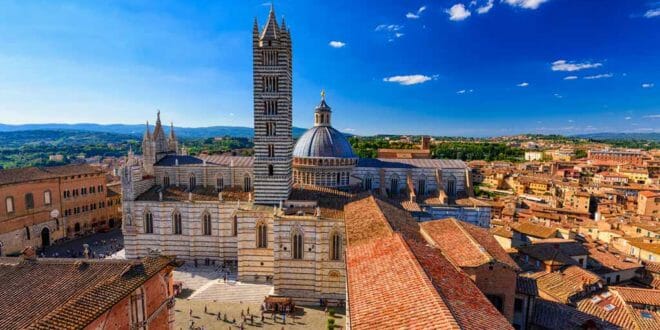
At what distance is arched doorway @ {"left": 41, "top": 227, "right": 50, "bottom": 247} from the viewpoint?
41.9m

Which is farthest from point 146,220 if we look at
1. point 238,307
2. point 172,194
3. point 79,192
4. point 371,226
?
point 371,226

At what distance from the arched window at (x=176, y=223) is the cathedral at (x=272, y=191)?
98 mm

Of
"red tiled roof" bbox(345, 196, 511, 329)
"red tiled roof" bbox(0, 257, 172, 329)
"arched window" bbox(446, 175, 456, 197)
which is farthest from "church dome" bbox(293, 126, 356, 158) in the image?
"red tiled roof" bbox(0, 257, 172, 329)

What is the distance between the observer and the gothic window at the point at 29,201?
40.5 m

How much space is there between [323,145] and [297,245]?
36.1 feet

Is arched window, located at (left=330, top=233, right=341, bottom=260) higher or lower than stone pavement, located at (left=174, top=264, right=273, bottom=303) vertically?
higher

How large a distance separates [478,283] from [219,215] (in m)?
25.2

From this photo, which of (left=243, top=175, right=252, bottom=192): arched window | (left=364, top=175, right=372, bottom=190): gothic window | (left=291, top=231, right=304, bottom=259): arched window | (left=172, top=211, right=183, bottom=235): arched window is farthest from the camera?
(left=364, top=175, right=372, bottom=190): gothic window

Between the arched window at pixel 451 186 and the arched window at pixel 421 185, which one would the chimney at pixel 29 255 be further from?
the arched window at pixel 451 186

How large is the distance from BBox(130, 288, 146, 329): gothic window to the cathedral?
13.6 m

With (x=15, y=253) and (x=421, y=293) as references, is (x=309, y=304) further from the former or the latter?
(x=15, y=253)

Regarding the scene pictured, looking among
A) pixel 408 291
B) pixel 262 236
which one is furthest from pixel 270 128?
pixel 408 291

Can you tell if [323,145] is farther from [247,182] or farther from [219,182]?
[219,182]

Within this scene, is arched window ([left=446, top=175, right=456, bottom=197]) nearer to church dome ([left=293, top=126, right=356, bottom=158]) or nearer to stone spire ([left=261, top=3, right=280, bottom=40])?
church dome ([left=293, top=126, right=356, bottom=158])
